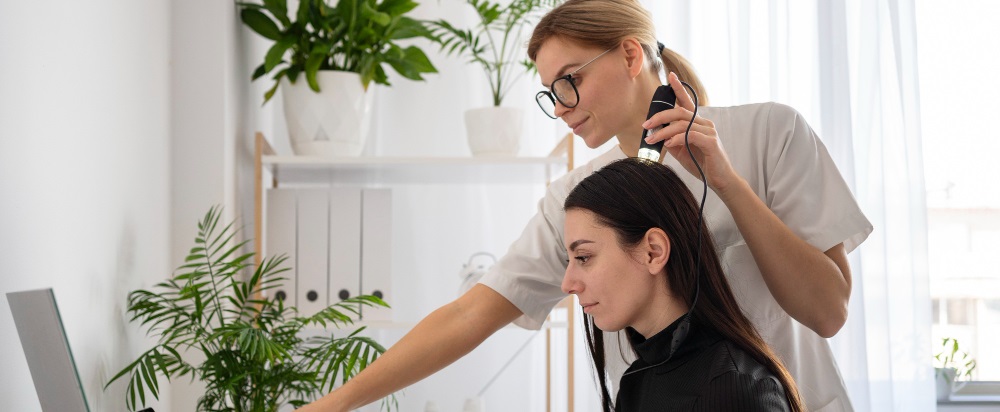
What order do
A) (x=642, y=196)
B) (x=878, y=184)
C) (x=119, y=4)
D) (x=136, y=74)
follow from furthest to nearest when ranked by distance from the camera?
1. (x=878, y=184)
2. (x=136, y=74)
3. (x=119, y=4)
4. (x=642, y=196)

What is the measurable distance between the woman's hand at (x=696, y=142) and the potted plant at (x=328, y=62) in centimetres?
133

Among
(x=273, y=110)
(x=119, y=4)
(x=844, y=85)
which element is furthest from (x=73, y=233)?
(x=844, y=85)

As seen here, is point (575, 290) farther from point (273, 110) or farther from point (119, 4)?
point (273, 110)

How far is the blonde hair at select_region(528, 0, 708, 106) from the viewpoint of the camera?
1300 millimetres

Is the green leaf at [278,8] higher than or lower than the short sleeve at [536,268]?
higher

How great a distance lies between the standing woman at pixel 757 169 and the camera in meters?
1.18

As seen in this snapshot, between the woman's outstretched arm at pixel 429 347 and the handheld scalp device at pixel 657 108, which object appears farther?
the woman's outstretched arm at pixel 429 347

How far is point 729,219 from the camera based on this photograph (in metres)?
1.29

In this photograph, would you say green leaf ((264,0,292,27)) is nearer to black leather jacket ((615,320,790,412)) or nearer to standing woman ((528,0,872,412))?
standing woman ((528,0,872,412))

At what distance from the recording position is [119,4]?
1.68 meters

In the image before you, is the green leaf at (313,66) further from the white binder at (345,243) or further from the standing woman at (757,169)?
the standing woman at (757,169)

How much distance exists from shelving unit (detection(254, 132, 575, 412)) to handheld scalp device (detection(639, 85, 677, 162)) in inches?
42.7

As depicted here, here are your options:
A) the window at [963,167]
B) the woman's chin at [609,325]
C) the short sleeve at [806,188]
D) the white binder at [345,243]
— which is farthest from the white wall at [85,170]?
the window at [963,167]

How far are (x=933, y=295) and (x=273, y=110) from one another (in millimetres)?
2127
